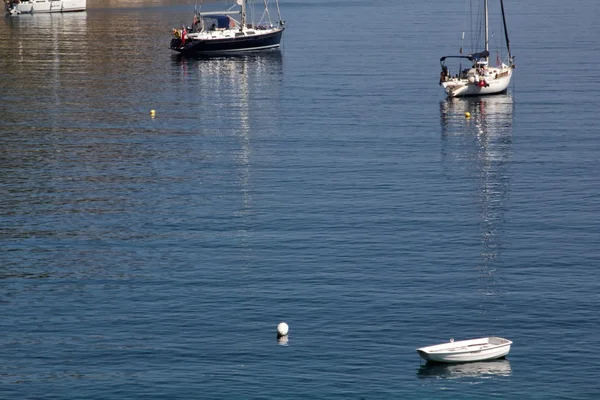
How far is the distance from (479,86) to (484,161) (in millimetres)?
33009

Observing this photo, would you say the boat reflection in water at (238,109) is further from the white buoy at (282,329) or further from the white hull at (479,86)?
the white hull at (479,86)

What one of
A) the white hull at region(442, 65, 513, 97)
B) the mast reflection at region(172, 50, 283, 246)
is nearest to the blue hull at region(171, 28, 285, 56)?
the mast reflection at region(172, 50, 283, 246)

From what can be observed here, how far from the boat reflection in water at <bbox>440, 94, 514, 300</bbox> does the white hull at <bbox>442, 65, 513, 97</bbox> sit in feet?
2.64

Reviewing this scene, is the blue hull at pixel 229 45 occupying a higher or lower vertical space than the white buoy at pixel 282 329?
higher

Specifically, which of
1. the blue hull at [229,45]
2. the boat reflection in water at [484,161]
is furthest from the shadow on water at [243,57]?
the boat reflection in water at [484,161]

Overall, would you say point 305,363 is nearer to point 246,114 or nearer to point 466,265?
point 466,265

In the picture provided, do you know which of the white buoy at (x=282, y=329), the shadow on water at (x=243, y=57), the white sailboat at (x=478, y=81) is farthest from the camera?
the shadow on water at (x=243, y=57)

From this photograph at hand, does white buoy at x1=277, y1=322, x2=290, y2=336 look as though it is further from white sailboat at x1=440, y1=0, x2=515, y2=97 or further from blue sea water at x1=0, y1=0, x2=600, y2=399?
white sailboat at x1=440, y1=0, x2=515, y2=97

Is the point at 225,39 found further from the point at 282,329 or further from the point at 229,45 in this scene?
the point at 282,329

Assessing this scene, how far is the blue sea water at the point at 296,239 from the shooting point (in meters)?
55.2

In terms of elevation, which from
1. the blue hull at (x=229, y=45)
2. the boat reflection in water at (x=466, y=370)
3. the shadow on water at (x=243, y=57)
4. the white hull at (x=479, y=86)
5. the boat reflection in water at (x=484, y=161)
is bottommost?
the boat reflection in water at (x=466, y=370)

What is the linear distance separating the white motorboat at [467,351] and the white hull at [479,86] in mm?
75411

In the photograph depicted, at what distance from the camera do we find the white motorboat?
54594 millimetres

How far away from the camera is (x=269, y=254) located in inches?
2815
